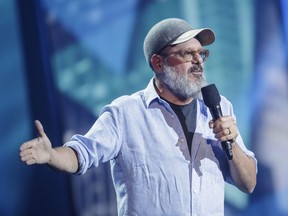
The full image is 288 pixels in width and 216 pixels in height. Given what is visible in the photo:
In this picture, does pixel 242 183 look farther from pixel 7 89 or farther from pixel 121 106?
pixel 7 89

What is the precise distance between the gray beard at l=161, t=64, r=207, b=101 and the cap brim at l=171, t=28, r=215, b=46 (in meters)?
0.11

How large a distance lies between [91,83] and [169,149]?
1099 mm

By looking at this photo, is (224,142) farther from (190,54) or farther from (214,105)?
(190,54)

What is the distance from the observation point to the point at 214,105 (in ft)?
5.28

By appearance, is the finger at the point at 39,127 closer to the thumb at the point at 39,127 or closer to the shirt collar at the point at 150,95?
the thumb at the point at 39,127

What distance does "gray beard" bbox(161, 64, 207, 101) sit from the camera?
5.82ft

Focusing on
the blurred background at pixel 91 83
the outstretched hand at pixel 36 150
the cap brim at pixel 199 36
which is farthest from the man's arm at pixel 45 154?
the blurred background at pixel 91 83

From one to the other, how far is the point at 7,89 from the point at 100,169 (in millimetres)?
633

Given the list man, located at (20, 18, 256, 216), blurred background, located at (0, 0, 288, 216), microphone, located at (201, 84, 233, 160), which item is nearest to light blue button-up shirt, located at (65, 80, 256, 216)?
man, located at (20, 18, 256, 216)

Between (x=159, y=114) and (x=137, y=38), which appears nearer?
(x=159, y=114)

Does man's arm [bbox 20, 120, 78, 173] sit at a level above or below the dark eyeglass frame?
below

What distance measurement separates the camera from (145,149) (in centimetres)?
171

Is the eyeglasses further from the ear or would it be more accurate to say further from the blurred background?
the blurred background

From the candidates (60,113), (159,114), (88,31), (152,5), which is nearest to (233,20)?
(152,5)
